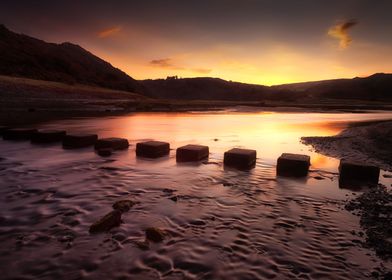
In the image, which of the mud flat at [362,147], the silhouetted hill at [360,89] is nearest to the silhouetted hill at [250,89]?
the silhouetted hill at [360,89]

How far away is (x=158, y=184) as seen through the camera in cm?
648

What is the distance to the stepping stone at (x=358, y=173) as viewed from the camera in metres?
7.03

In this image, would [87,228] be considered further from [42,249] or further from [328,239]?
[328,239]

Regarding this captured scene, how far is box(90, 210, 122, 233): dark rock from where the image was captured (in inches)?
161

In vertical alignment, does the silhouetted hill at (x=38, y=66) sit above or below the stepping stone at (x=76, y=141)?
above

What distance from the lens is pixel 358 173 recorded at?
718cm

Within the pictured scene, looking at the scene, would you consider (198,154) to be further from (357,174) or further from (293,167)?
(357,174)

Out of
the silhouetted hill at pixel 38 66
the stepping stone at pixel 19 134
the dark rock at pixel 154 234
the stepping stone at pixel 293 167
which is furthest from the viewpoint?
the silhouetted hill at pixel 38 66

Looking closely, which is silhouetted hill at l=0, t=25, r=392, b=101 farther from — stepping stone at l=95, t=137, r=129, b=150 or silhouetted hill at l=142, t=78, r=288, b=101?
stepping stone at l=95, t=137, r=129, b=150

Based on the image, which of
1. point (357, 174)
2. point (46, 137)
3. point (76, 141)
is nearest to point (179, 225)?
point (357, 174)

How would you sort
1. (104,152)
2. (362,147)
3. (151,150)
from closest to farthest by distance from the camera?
(151,150), (104,152), (362,147)

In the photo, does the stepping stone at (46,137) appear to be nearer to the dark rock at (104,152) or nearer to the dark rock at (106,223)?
the dark rock at (104,152)

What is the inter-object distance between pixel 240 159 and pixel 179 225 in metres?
3.99

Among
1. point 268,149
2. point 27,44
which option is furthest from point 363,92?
point 268,149
